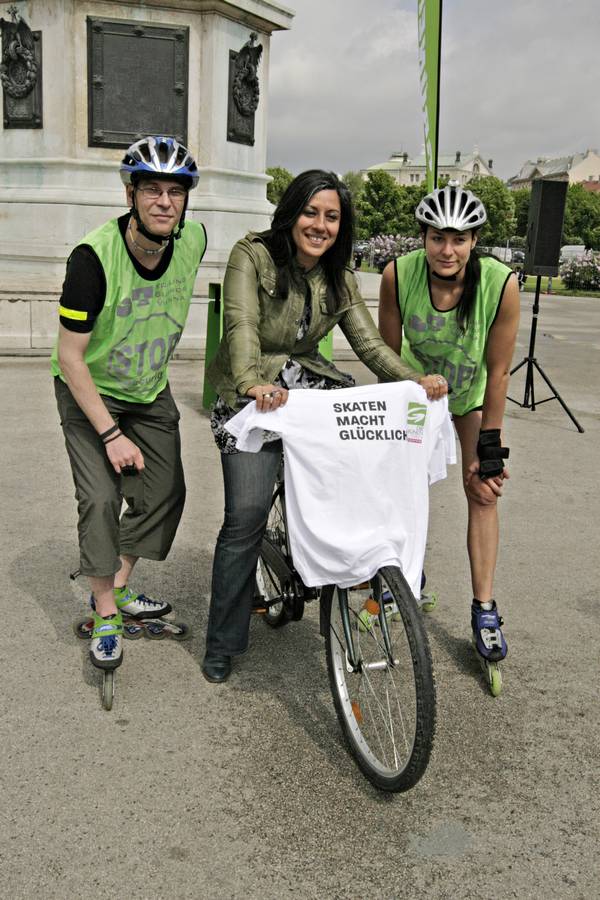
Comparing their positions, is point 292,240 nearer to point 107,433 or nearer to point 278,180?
point 107,433

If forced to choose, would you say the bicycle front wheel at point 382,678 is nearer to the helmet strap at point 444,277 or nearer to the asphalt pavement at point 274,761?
the asphalt pavement at point 274,761

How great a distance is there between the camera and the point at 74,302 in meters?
3.25

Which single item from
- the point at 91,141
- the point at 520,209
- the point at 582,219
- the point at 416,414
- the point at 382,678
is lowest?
the point at 382,678

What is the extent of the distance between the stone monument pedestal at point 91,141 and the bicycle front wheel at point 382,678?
29.8 feet

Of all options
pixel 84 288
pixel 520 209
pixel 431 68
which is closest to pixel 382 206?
pixel 520 209

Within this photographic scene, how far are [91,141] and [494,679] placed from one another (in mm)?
10599

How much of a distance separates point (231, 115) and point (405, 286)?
10.2 metres

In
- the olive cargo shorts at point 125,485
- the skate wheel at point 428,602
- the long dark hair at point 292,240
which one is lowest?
the skate wheel at point 428,602

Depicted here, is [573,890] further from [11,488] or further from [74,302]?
[11,488]

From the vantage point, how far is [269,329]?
11.2 feet

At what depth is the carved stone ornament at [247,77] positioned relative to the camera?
12.8m

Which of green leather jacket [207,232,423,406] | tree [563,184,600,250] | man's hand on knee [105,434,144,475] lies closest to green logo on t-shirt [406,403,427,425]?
green leather jacket [207,232,423,406]

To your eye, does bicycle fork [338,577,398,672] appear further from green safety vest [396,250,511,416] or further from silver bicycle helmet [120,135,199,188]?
silver bicycle helmet [120,135,199,188]

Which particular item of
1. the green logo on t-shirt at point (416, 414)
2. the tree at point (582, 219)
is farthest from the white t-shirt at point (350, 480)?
the tree at point (582, 219)
